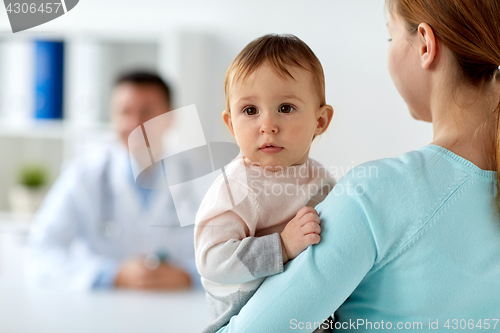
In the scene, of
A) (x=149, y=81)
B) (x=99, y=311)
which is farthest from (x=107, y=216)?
(x=99, y=311)

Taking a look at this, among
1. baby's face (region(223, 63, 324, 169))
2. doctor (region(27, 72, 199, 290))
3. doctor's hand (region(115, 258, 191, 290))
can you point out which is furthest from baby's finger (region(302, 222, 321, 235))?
doctor (region(27, 72, 199, 290))

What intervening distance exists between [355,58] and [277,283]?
0.42 m

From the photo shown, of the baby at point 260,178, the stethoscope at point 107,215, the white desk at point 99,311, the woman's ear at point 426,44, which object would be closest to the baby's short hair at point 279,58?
the baby at point 260,178

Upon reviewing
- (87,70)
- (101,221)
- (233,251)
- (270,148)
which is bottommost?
(101,221)

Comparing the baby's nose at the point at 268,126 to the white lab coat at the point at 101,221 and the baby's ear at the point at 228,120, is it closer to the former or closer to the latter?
the baby's ear at the point at 228,120

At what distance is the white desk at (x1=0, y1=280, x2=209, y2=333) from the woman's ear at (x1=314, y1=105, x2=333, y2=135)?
63 cm

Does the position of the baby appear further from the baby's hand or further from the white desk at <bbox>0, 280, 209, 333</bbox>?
the white desk at <bbox>0, 280, 209, 333</bbox>

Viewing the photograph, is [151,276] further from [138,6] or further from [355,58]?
[138,6]

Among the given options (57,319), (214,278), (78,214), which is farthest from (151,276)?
(214,278)

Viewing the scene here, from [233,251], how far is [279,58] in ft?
0.84

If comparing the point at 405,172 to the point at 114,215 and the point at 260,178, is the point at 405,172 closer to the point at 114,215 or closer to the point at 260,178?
the point at 260,178

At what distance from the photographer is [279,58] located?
0.57 m

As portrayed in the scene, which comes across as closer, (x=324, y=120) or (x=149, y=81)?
(x=324, y=120)

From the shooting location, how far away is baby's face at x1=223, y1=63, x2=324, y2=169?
1.88 ft
